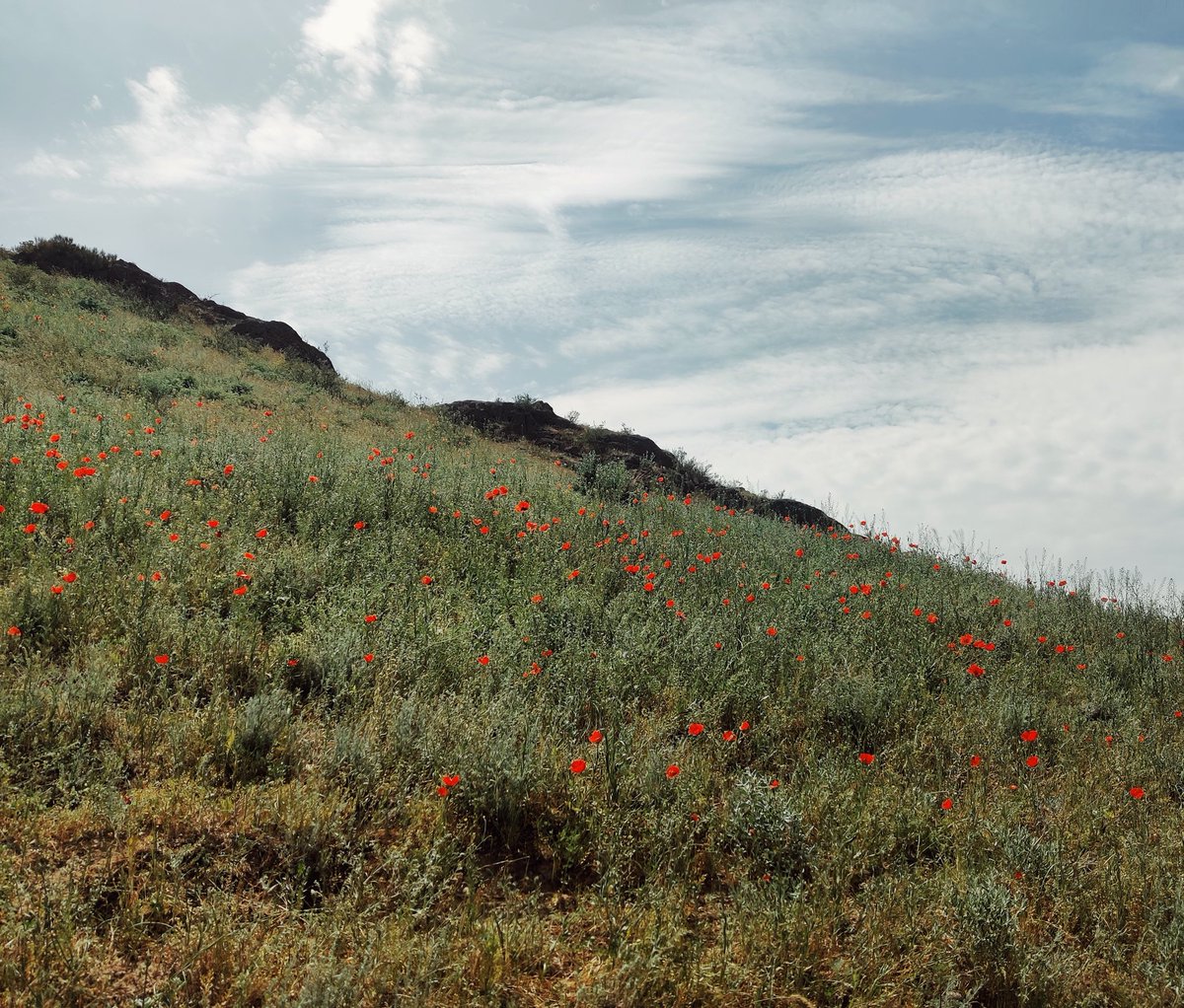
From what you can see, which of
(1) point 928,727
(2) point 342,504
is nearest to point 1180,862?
(1) point 928,727

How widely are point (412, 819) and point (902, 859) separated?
2668 millimetres

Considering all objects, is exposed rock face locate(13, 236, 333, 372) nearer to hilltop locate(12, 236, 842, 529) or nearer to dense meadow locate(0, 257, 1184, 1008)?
hilltop locate(12, 236, 842, 529)

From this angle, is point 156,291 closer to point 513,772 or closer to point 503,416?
point 503,416

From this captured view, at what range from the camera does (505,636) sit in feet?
17.5

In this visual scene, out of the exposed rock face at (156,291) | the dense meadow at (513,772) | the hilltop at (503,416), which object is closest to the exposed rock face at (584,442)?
the hilltop at (503,416)

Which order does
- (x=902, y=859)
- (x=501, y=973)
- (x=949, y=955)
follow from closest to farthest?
1. (x=501, y=973)
2. (x=949, y=955)
3. (x=902, y=859)

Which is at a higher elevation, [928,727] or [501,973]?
[928,727]

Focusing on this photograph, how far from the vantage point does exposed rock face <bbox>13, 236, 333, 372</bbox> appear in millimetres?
26500

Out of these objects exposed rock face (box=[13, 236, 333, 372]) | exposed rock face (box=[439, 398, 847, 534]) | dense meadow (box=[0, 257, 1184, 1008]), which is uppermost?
exposed rock face (box=[13, 236, 333, 372])

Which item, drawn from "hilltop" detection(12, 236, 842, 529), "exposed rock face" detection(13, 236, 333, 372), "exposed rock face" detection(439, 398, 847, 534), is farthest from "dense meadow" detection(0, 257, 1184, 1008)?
"exposed rock face" detection(13, 236, 333, 372)

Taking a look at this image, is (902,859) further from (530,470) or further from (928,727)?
(530,470)

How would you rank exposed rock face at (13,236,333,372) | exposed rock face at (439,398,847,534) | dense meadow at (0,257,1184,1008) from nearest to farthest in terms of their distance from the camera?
dense meadow at (0,257,1184,1008) → exposed rock face at (439,398,847,534) → exposed rock face at (13,236,333,372)

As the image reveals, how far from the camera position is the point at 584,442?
2223 centimetres

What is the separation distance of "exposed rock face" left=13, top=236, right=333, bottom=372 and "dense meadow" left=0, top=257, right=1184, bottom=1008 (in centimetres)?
2178
